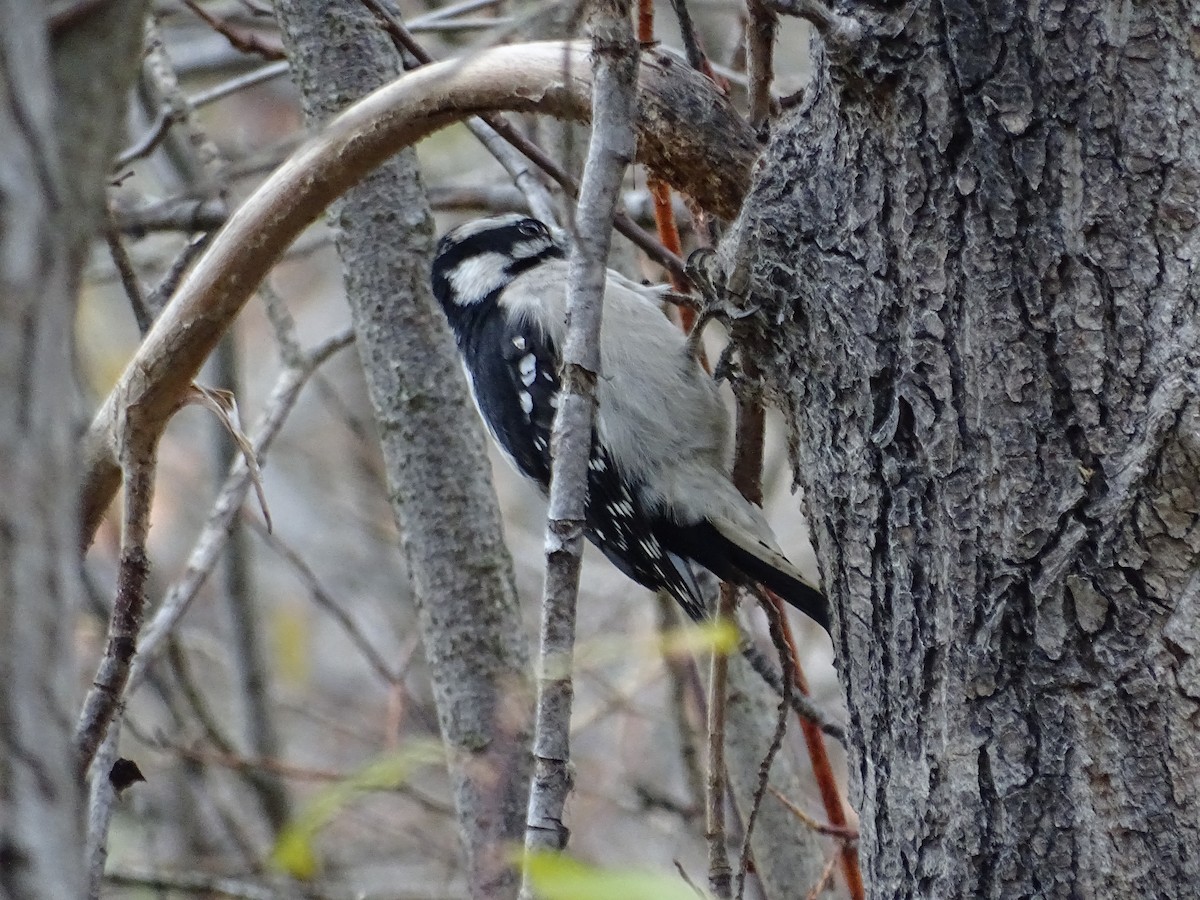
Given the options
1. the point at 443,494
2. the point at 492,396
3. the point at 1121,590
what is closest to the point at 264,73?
the point at 492,396

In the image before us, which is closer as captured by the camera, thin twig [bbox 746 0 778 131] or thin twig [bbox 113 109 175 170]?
thin twig [bbox 746 0 778 131]

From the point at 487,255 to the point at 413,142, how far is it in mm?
1915

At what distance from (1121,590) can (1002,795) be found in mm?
299

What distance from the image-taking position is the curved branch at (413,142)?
2.02 m

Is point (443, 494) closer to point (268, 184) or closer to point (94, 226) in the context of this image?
point (268, 184)

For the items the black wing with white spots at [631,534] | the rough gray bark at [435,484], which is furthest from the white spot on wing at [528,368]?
the rough gray bark at [435,484]

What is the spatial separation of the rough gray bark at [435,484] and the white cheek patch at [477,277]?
56 centimetres

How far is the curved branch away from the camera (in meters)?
2.02

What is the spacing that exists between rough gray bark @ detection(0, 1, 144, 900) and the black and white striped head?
2.94 metres

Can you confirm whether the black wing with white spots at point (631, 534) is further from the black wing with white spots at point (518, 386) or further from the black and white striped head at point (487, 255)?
the black and white striped head at point (487, 255)

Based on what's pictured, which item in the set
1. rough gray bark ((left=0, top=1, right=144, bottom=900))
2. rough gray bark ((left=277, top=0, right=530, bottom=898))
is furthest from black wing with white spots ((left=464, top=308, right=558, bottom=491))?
rough gray bark ((left=0, top=1, right=144, bottom=900))

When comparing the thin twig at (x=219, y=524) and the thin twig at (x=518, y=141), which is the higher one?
the thin twig at (x=518, y=141)

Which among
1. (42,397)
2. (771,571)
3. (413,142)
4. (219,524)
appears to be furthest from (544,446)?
(42,397)

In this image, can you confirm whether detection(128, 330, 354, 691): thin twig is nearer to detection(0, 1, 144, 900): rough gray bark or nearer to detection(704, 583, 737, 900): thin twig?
detection(704, 583, 737, 900): thin twig
